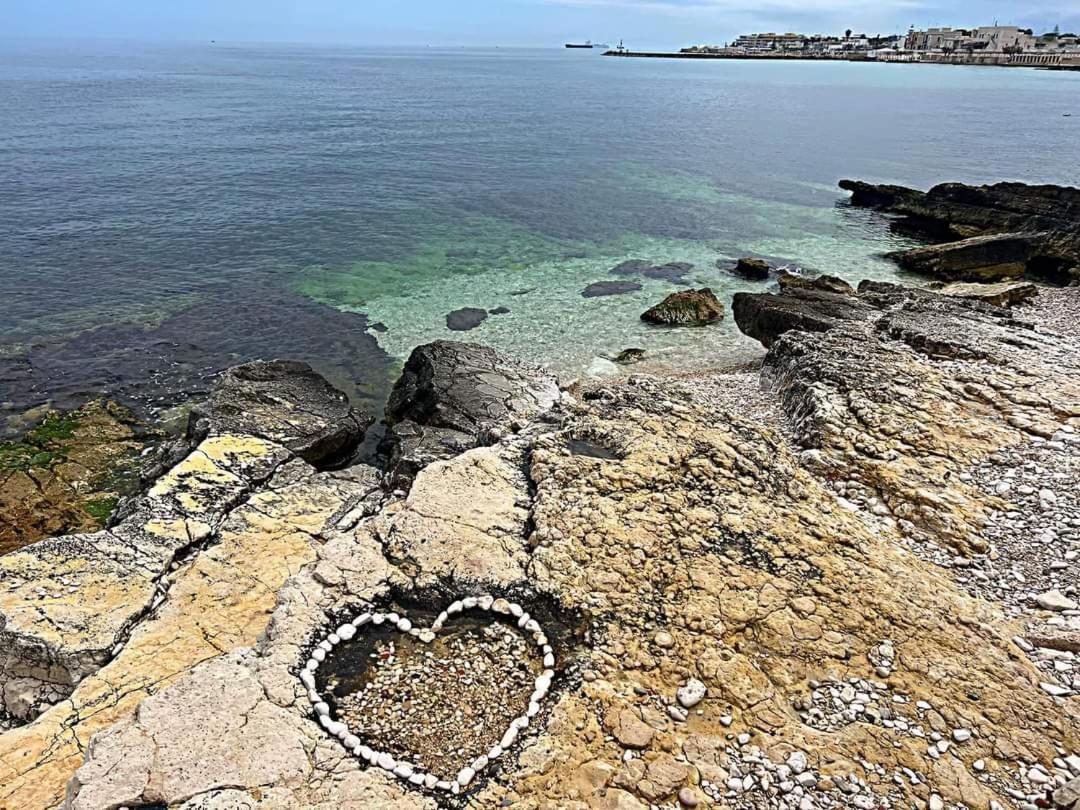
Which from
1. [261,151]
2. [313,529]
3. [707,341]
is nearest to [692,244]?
[707,341]

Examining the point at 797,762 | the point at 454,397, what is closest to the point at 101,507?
the point at 454,397

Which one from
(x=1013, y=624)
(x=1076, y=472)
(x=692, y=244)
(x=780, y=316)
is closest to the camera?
(x=1013, y=624)

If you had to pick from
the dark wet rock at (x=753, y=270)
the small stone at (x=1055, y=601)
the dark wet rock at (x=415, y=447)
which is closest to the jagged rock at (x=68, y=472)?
the dark wet rock at (x=415, y=447)

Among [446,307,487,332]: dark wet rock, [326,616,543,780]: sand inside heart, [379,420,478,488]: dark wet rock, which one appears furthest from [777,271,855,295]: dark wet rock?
[326,616,543,780]: sand inside heart

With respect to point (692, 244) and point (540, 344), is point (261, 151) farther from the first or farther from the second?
point (540, 344)

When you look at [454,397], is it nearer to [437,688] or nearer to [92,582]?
[92,582]

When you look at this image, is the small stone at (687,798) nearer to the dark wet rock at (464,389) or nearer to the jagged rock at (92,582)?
the jagged rock at (92,582)

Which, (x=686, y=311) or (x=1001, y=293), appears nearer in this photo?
(x=1001, y=293)
